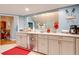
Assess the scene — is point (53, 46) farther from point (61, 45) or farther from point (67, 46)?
point (67, 46)

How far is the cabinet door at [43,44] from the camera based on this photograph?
390cm

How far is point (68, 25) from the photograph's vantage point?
391 centimetres

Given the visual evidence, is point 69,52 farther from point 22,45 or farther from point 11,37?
point 11,37

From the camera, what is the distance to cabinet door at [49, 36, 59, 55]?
3.44 meters

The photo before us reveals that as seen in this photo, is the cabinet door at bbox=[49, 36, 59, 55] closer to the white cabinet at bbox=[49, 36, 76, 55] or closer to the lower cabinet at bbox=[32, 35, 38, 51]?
the white cabinet at bbox=[49, 36, 76, 55]

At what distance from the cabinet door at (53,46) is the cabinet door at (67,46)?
22 cm

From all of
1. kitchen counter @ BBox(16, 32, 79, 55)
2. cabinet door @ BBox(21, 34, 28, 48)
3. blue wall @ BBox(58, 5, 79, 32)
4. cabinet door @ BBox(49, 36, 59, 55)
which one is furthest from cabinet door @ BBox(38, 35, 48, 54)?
Answer: cabinet door @ BBox(21, 34, 28, 48)

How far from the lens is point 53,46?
3.59 meters

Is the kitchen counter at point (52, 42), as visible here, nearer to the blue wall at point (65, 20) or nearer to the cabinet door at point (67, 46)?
the cabinet door at point (67, 46)

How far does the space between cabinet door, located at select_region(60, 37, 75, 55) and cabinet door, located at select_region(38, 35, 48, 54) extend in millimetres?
743

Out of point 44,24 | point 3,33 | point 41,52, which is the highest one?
point 44,24

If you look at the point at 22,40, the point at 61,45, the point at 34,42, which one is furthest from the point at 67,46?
the point at 22,40
